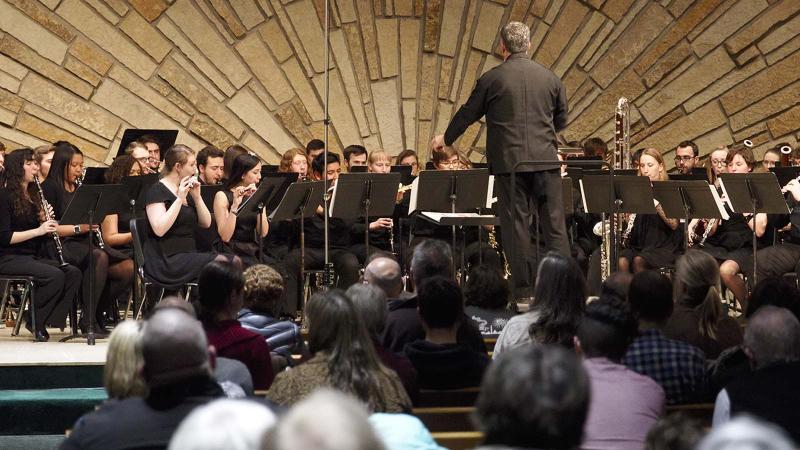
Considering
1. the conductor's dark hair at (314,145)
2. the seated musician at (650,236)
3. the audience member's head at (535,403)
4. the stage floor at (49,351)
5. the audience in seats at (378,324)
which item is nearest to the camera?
the audience member's head at (535,403)

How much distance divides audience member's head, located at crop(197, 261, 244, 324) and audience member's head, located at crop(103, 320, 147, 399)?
1321 mm

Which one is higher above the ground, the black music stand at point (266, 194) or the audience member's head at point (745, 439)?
the black music stand at point (266, 194)

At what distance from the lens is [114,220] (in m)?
7.47

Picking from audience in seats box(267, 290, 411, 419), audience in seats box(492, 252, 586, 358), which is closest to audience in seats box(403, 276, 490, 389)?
audience in seats box(492, 252, 586, 358)

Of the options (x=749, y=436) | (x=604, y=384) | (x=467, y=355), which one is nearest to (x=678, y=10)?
(x=467, y=355)

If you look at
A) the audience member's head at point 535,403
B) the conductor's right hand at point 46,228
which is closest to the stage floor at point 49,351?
the conductor's right hand at point 46,228

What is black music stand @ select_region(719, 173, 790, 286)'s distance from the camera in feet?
24.6

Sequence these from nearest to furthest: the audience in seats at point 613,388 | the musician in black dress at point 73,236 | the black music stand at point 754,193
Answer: the audience in seats at point 613,388 < the musician in black dress at point 73,236 < the black music stand at point 754,193

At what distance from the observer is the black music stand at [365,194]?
24.3 ft

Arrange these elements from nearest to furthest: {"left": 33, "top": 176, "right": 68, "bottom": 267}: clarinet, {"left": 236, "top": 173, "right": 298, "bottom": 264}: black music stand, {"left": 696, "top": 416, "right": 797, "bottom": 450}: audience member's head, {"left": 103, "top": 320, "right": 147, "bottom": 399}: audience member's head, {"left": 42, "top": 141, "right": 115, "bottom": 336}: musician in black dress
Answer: {"left": 696, "top": 416, "right": 797, "bottom": 450}: audience member's head, {"left": 103, "top": 320, "right": 147, "bottom": 399}: audience member's head, {"left": 33, "top": 176, "right": 68, "bottom": 267}: clarinet, {"left": 42, "top": 141, "right": 115, "bottom": 336}: musician in black dress, {"left": 236, "top": 173, "right": 298, "bottom": 264}: black music stand

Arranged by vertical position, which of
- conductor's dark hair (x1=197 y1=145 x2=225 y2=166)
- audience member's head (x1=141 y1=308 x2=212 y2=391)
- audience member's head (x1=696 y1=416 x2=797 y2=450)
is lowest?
audience member's head (x1=696 y1=416 x2=797 y2=450)

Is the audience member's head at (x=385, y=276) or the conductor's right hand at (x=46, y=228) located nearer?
the audience member's head at (x=385, y=276)

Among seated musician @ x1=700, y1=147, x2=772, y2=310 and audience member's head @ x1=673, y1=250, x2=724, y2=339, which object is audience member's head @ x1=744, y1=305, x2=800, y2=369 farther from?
seated musician @ x1=700, y1=147, x2=772, y2=310

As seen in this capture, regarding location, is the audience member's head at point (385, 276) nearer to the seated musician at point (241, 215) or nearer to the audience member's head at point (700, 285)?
the audience member's head at point (700, 285)
